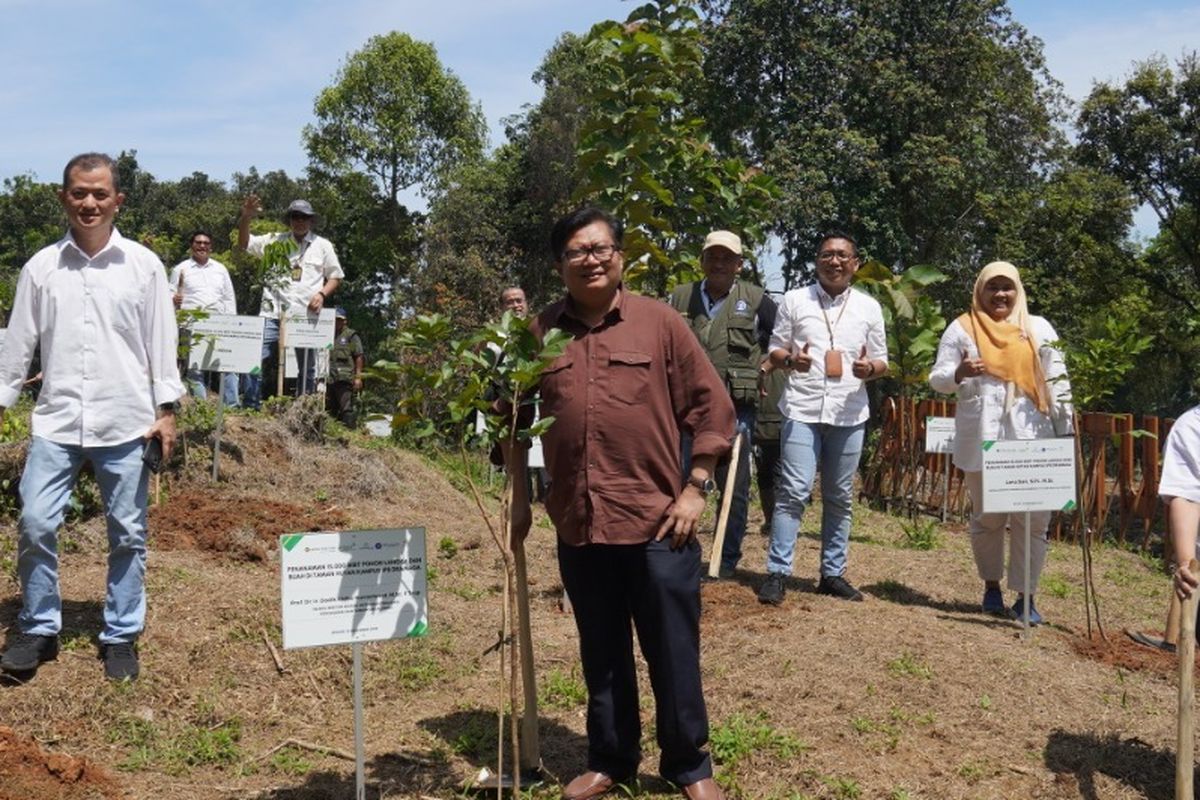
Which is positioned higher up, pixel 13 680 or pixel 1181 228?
pixel 1181 228

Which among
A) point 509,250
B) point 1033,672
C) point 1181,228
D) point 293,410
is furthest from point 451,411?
point 509,250

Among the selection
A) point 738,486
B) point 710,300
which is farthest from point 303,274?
point 738,486

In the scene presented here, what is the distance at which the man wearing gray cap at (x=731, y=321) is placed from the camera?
662 centimetres

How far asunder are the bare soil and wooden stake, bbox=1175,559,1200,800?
681mm

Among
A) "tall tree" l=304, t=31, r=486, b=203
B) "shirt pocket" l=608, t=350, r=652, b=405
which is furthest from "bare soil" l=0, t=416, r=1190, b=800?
"tall tree" l=304, t=31, r=486, b=203

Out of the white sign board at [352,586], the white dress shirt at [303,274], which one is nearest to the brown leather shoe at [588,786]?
the white sign board at [352,586]

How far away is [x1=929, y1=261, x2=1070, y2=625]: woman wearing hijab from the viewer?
6414 mm

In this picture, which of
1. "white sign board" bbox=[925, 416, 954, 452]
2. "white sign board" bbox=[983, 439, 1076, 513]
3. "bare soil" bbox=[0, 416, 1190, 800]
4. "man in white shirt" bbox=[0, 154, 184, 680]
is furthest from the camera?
"white sign board" bbox=[925, 416, 954, 452]

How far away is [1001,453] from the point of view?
20.1 ft

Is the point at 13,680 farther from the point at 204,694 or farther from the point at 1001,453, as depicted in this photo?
the point at 1001,453

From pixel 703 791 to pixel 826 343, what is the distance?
321 centimetres

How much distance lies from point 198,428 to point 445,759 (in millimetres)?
5146

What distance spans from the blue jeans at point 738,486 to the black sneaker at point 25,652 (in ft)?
11.1

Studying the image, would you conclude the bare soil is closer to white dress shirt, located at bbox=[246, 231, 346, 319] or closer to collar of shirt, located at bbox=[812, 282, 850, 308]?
collar of shirt, located at bbox=[812, 282, 850, 308]
